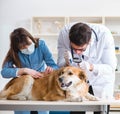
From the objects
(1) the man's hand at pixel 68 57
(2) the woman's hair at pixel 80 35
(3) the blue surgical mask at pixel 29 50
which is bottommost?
(1) the man's hand at pixel 68 57

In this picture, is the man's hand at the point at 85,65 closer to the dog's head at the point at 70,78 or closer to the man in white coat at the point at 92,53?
the man in white coat at the point at 92,53

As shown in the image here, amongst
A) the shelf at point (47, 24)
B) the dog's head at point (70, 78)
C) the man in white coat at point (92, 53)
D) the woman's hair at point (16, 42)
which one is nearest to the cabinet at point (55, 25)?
the shelf at point (47, 24)

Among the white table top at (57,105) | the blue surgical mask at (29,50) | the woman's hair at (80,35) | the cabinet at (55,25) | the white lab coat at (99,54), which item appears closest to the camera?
the white table top at (57,105)

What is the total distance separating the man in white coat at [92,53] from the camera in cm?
168

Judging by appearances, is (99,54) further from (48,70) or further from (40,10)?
(40,10)

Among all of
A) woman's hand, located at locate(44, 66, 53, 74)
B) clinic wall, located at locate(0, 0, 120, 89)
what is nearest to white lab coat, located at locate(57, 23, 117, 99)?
woman's hand, located at locate(44, 66, 53, 74)

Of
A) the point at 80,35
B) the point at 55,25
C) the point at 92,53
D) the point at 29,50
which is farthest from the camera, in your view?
the point at 55,25

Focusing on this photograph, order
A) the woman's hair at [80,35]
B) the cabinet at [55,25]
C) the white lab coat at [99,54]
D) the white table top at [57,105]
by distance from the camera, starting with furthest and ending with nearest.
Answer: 1. the cabinet at [55,25]
2. the white lab coat at [99,54]
3. the woman's hair at [80,35]
4. the white table top at [57,105]

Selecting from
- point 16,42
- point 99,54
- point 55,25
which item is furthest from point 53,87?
point 55,25

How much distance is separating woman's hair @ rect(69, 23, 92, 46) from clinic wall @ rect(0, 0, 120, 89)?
3.02 meters

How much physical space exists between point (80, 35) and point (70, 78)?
0.93 feet

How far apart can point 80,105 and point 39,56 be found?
1.66 ft

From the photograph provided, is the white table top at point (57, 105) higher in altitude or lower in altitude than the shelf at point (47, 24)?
lower

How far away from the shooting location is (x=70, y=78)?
1.50m
